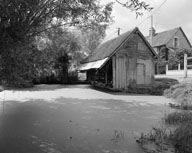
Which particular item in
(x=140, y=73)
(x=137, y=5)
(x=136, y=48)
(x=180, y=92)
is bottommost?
(x=180, y=92)

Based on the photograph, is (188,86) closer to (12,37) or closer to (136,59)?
(136,59)

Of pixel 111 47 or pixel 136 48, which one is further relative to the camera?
pixel 111 47

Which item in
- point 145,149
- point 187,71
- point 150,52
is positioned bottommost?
point 145,149

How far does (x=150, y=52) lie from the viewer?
654 inches

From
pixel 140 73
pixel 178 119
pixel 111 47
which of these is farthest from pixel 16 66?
pixel 140 73

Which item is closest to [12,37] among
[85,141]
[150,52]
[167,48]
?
[85,141]

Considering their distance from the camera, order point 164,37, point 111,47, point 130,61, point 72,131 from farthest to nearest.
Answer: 1. point 164,37
2. point 111,47
3. point 130,61
4. point 72,131

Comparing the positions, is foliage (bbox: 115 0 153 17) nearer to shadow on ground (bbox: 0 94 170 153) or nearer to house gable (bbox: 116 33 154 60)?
shadow on ground (bbox: 0 94 170 153)

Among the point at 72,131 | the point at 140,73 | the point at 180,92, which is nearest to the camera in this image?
the point at 72,131

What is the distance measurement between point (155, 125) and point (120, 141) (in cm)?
193

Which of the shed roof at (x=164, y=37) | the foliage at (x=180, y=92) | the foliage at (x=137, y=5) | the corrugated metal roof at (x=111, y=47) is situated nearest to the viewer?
the foliage at (x=137, y=5)

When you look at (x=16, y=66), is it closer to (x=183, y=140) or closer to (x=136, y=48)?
(x=183, y=140)

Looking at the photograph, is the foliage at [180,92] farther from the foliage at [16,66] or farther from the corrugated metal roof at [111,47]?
the foliage at [16,66]

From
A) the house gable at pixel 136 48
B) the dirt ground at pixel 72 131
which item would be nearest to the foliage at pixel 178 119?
the dirt ground at pixel 72 131
